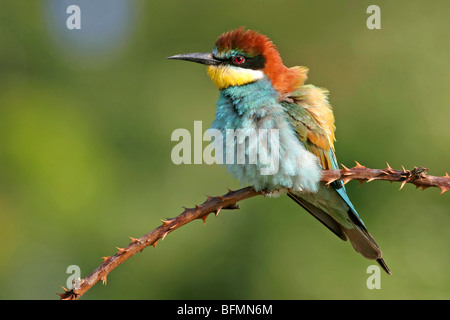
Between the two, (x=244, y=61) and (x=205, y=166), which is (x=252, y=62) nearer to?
(x=244, y=61)

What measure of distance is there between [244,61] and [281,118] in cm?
28

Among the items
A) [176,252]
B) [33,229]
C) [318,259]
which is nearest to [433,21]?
[318,259]

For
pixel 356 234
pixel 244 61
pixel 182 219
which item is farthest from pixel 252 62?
pixel 182 219

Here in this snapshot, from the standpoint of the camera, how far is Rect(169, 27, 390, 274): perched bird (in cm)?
199

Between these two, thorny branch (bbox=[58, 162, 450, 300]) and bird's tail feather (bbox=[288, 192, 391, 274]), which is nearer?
thorny branch (bbox=[58, 162, 450, 300])

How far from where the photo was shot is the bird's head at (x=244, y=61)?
209 cm

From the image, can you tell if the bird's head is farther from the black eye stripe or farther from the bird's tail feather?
the bird's tail feather

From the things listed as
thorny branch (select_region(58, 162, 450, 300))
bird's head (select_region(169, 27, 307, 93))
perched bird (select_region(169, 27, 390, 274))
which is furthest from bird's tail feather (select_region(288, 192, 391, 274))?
thorny branch (select_region(58, 162, 450, 300))

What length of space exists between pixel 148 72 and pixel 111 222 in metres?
1.37

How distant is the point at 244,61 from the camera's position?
2.12 metres

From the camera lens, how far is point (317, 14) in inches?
162

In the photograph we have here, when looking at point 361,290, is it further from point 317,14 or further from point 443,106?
point 317,14

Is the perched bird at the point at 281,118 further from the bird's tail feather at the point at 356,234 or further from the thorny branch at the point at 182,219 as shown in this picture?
the thorny branch at the point at 182,219

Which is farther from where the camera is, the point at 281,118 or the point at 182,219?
the point at 281,118
